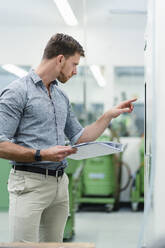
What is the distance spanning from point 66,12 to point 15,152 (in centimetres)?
269

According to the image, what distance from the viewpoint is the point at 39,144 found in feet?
6.11

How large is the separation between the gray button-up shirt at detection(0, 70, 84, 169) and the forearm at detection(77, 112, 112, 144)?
205 mm

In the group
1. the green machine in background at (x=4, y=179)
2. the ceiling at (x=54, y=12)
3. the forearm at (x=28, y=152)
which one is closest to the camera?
the forearm at (x=28, y=152)

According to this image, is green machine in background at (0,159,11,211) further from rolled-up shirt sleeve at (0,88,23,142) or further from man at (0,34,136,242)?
rolled-up shirt sleeve at (0,88,23,142)

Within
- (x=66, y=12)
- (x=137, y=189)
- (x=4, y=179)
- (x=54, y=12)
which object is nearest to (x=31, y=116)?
(x=4, y=179)

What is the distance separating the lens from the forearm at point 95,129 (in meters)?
2.13

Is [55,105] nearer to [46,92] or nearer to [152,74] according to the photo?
[46,92]

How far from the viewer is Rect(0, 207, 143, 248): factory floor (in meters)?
3.57

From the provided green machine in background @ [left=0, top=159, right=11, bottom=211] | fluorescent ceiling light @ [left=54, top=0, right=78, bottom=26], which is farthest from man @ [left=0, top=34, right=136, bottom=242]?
fluorescent ceiling light @ [left=54, top=0, right=78, bottom=26]

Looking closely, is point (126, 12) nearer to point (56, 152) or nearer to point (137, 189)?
point (137, 189)

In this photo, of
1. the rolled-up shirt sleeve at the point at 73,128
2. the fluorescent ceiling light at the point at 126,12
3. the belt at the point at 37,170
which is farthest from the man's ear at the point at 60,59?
the fluorescent ceiling light at the point at 126,12

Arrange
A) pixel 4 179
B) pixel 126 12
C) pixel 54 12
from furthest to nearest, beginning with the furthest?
pixel 126 12 → pixel 54 12 → pixel 4 179

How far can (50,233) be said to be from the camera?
198 cm

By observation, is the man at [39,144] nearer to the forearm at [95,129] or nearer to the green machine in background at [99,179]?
the forearm at [95,129]
